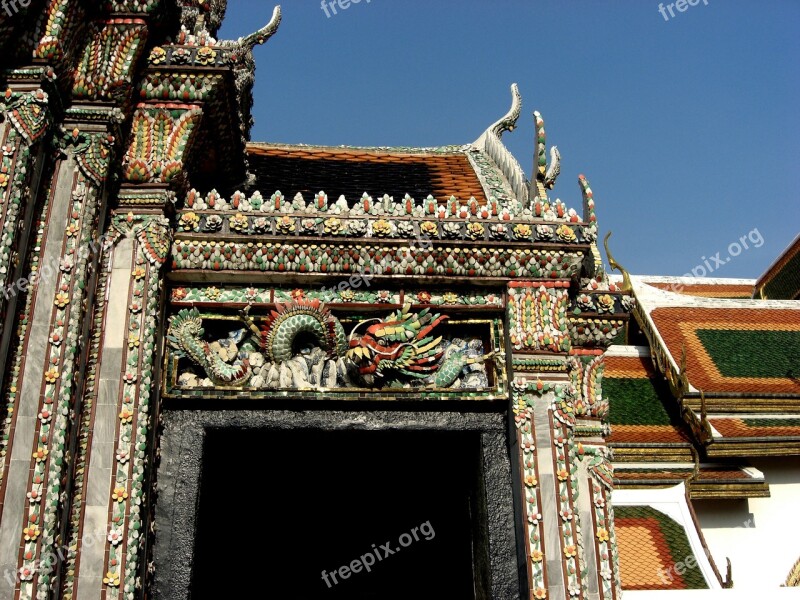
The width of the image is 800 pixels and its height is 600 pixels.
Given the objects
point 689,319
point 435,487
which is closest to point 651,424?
point 689,319

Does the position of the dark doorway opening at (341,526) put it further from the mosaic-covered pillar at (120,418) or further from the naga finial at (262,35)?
the naga finial at (262,35)

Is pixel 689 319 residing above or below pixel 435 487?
above

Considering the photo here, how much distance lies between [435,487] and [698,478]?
19.4 ft

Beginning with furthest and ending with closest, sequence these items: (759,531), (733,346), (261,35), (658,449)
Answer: (733,346) → (759,531) → (658,449) → (261,35)

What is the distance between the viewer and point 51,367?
21.1 feet

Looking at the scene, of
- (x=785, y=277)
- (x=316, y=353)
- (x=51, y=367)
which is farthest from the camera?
(x=785, y=277)

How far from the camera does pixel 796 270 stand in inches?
861

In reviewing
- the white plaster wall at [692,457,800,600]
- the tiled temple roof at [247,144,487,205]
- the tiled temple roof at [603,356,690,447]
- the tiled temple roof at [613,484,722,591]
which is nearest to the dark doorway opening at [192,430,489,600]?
the tiled temple roof at [613,484,722,591]

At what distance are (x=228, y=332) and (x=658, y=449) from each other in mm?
9434

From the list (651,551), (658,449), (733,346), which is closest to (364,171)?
(651,551)

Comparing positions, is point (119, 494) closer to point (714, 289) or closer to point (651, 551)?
point (651, 551)

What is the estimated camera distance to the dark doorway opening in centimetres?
1006

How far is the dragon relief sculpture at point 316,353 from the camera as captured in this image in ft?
25.2

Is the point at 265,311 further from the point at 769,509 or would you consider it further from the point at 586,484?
the point at 769,509
